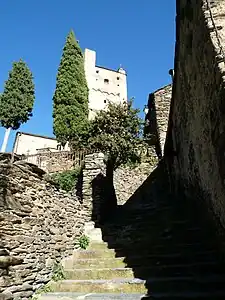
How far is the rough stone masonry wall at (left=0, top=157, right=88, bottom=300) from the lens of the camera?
4262 mm

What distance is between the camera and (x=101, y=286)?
4656 millimetres

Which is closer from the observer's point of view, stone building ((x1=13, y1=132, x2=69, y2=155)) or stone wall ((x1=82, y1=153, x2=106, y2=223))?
stone wall ((x1=82, y1=153, x2=106, y2=223))

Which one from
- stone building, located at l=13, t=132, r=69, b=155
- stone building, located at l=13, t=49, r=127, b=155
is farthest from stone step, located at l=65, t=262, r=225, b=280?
stone building, located at l=13, t=49, r=127, b=155

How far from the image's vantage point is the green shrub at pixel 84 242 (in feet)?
21.0

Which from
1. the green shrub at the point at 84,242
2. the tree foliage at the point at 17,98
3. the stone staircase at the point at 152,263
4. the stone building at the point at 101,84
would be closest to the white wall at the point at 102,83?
the stone building at the point at 101,84

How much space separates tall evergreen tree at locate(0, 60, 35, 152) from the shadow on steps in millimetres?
11991

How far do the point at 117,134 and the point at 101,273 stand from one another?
5490 mm

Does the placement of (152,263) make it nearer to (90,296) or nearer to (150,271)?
(150,271)

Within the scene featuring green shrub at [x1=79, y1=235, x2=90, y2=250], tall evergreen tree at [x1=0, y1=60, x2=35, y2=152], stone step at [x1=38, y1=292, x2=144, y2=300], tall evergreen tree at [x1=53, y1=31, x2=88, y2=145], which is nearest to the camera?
stone step at [x1=38, y1=292, x2=144, y2=300]

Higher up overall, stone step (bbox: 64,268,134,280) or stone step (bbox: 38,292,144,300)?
stone step (bbox: 64,268,134,280)

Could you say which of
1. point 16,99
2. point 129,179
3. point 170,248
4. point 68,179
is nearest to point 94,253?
point 170,248

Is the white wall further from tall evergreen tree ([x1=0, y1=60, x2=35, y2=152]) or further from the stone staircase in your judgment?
the stone staircase

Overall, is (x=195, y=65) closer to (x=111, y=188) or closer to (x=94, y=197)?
(x=94, y=197)

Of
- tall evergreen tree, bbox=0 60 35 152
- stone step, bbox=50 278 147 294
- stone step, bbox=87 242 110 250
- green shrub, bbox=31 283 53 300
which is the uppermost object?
tall evergreen tree, bbox=0 60 35 152
